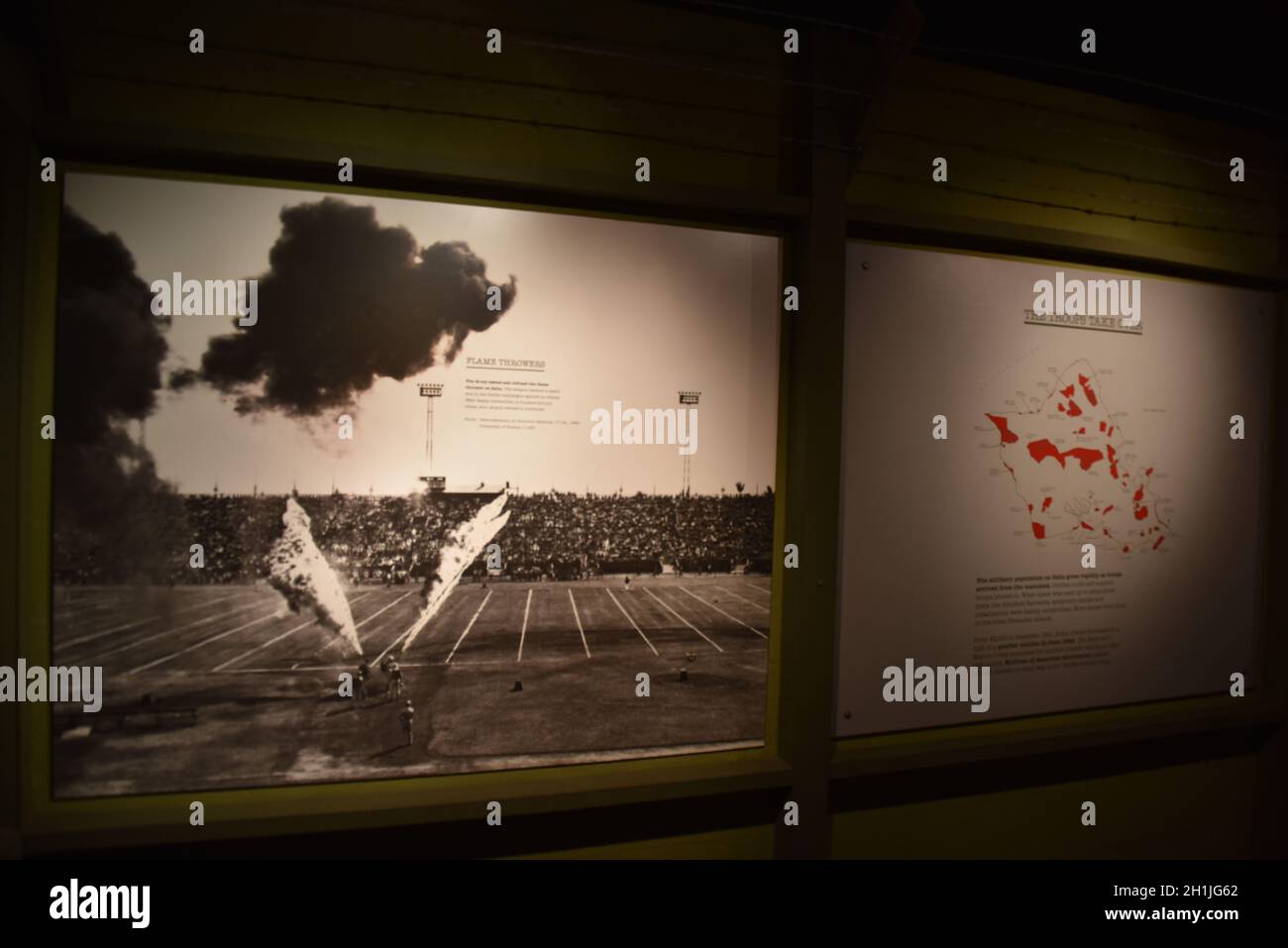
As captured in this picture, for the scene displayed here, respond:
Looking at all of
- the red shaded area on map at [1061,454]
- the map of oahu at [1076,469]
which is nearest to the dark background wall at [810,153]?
the map of oahu at [1076,469]

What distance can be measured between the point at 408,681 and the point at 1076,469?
267 cm

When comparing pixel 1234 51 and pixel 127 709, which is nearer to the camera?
pixel 127 709

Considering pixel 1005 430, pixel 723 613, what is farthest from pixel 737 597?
pixel 1005 430

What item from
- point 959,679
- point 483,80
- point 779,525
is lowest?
point 959,679

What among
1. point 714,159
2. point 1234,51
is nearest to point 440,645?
point 714,159

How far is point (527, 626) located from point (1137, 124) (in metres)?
3.26

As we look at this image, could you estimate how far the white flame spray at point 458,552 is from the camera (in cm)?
185

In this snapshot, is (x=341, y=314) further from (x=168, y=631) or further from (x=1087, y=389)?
(x=1087, y=389)

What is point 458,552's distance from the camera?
1.86 metres

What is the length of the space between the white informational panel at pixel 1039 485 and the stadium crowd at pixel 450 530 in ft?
1.66

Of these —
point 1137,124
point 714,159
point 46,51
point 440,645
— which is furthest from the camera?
point 1137,124

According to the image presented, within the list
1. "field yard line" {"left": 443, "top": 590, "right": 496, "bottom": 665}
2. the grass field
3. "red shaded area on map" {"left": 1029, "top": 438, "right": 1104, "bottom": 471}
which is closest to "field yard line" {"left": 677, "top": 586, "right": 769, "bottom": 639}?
the grass field

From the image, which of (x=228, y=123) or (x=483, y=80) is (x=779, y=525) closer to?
(x=483, y=80)

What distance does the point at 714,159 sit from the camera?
6.70ft
